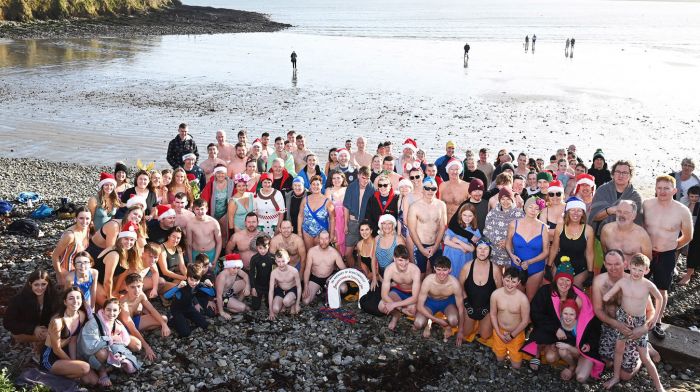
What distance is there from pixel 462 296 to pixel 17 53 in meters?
48.0

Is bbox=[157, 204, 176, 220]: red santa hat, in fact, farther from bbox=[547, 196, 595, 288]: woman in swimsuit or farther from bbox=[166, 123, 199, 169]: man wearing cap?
bbox=[547, 196, 595, 288]: woman in swimsuit

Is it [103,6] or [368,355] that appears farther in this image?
[103,6]

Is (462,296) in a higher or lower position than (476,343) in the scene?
higher

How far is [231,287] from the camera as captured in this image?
904 centimetres

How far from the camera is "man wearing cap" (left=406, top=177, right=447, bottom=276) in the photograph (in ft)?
29.6

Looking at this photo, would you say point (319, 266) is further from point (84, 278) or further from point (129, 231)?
point (84, 278)

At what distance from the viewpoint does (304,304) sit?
916cm

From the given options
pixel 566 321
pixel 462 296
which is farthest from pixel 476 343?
pixel 566 321

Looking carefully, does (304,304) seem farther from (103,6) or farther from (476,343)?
(103,6)

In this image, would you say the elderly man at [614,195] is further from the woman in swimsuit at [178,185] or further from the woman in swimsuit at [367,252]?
the woman in swimsuit at [178,185]

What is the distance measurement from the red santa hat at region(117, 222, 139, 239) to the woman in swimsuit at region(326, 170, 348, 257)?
3.19m

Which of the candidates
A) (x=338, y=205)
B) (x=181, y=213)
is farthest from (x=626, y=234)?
(x=181, y=213)

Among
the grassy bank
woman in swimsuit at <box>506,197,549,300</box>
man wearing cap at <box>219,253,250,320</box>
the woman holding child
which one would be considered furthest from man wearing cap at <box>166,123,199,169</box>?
the grassy bank

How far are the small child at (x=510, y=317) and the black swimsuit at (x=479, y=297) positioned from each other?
0.82ft
